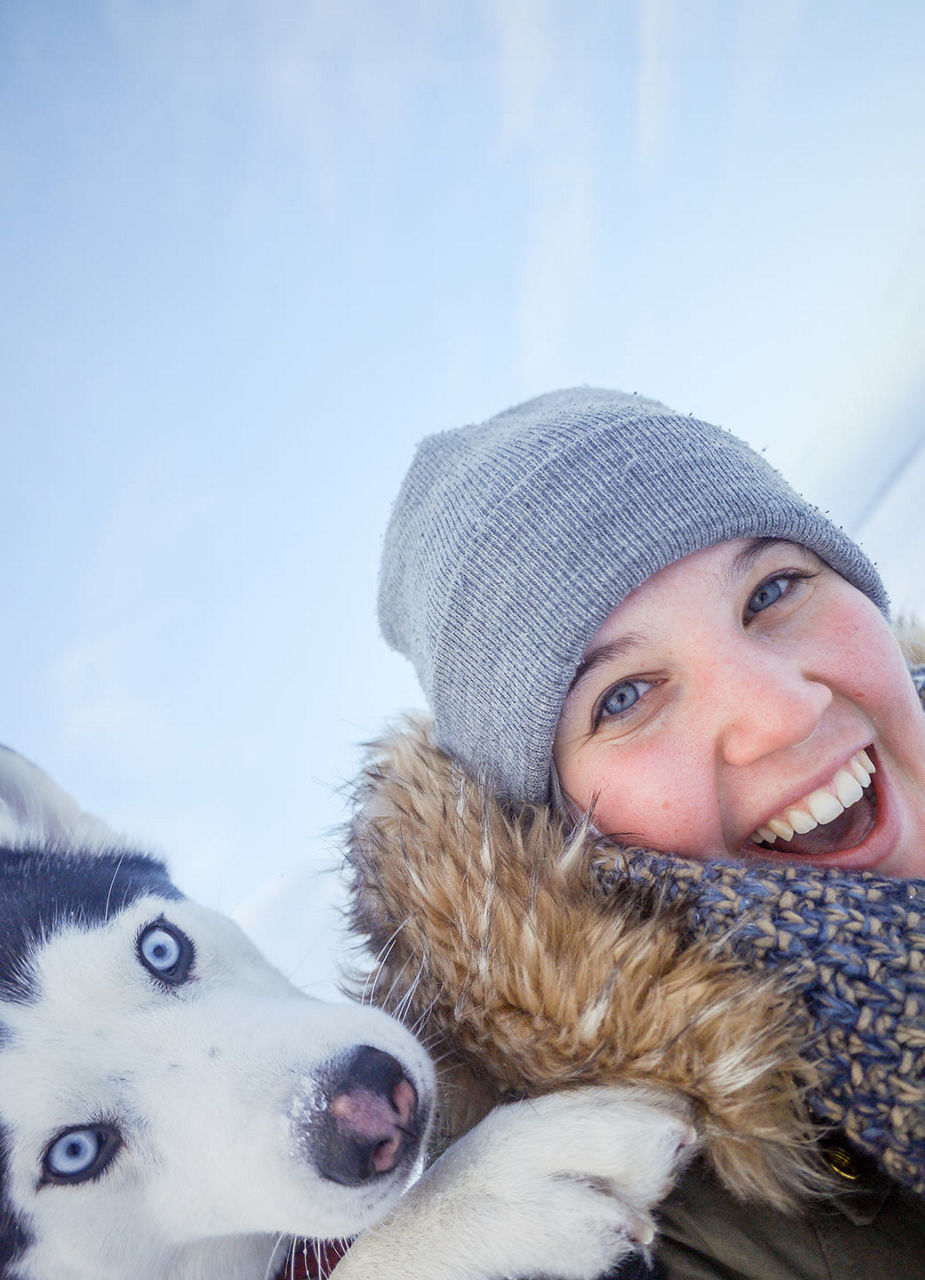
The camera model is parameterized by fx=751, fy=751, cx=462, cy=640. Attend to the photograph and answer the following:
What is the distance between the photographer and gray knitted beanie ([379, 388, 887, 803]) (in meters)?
1.06

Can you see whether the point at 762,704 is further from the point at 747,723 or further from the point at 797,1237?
the point at 797,1237

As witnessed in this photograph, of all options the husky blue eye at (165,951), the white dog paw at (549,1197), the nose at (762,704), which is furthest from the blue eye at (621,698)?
the husky blue eye at (165,951)

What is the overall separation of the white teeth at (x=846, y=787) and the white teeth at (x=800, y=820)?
5cm

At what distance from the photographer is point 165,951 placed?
1046mm

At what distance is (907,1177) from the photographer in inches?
27.6

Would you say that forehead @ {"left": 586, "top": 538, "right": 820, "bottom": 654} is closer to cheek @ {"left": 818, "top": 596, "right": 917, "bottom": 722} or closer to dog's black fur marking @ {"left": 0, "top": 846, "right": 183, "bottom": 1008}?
cheek @ {"left": 818, "top": 596, "right": 917, "bottom": 722}

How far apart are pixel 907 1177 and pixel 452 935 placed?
0.51 meters

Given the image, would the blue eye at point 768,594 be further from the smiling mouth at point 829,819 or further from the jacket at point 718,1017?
the jacket at point 718,1017

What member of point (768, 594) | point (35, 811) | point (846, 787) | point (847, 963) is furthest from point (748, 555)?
point (35, 811)

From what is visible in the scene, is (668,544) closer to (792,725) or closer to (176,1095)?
(792,725)

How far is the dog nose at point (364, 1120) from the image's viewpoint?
2.62 feet

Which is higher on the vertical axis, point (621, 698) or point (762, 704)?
point (762, 704)

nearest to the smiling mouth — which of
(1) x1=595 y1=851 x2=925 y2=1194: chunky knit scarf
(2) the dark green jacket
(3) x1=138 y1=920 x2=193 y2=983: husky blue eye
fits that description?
(1) x1=595 y1=851 x2=925 y2=1194: chunky knit scarf

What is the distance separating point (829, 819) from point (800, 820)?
5 cm
